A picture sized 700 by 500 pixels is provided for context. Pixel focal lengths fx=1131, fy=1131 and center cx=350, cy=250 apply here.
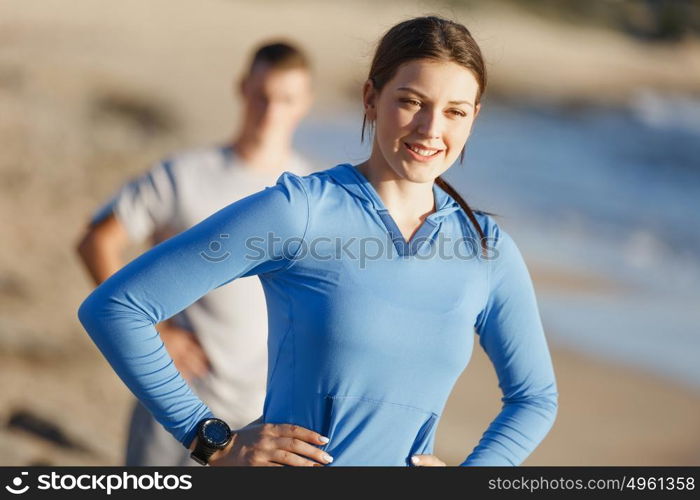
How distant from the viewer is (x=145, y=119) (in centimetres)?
1552

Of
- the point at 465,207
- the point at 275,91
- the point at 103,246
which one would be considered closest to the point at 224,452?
the point at 465,207

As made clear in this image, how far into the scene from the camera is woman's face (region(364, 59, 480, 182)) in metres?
2.25

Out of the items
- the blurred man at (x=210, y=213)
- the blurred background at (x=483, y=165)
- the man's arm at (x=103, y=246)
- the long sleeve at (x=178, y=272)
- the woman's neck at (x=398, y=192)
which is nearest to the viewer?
the long sleeve at (x=178, y=272)

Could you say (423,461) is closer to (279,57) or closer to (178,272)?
(178,272)

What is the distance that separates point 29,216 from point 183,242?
8.73 m

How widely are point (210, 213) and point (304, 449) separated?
1.69 metres

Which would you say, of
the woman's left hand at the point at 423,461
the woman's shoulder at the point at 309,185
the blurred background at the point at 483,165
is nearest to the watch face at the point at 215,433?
the woman's left hand at the point at 423,461

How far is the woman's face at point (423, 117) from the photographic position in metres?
2.25

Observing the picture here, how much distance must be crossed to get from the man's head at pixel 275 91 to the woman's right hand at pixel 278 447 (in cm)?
184

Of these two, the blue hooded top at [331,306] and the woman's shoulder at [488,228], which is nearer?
the blue hooded top at [331,306]

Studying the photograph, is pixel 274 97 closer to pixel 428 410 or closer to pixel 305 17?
pixel 428 410

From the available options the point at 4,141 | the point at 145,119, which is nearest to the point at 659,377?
the point at 4,141

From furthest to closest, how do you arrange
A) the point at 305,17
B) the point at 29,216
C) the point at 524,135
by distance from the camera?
the point at 305,17 < the point at 524,135 < the point at 29,216

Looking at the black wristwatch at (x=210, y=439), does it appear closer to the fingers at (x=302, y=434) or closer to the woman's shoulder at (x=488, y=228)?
the fingers at (x=302, y=434)
